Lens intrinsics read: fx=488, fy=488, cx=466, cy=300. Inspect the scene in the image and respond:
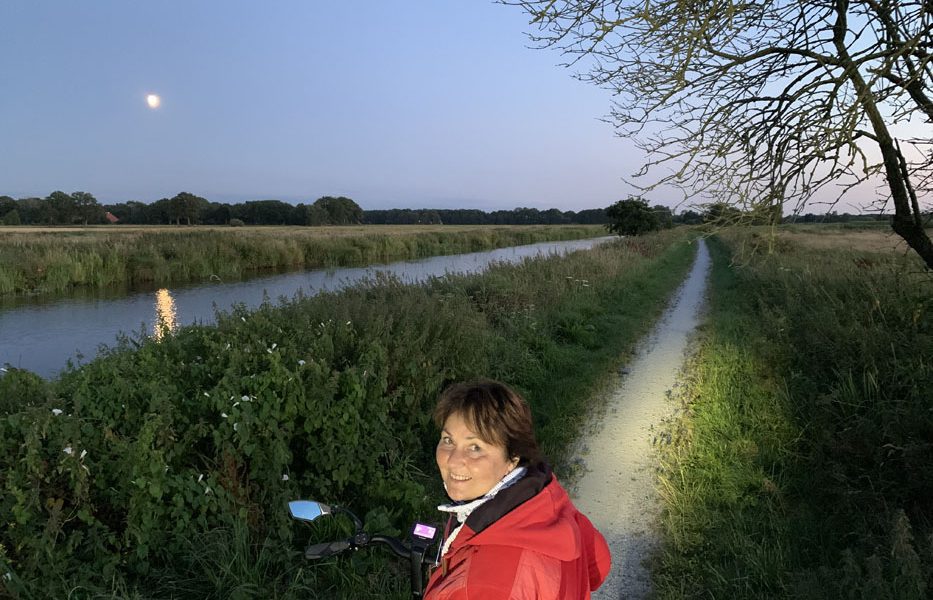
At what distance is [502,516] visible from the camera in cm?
132

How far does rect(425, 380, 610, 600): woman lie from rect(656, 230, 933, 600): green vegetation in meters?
1.90

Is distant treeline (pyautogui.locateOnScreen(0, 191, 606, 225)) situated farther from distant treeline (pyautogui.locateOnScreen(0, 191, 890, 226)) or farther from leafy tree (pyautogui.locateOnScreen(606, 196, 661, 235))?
leafy tree (pyautogui.locateOnScreen(606, 196, 661, 235))

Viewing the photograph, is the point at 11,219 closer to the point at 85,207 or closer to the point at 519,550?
the point at 85,207

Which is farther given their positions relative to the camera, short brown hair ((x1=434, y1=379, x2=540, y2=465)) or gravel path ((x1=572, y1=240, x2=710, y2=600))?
gravel path ((x1=572, y1=240, x2=710, y2=600))

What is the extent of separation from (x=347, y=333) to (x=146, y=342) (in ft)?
6.10

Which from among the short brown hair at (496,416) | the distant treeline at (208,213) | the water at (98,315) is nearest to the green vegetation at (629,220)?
the water at (98,315)

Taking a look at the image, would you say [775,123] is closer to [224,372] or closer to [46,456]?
[224,372]

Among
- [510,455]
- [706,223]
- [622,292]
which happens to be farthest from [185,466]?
[622,292]

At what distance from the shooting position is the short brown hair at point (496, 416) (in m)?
1.65

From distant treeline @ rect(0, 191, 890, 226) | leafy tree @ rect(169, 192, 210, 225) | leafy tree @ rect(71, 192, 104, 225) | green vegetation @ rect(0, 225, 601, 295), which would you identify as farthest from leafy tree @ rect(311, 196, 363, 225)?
green vegetation @ rect(0, 225, 601, 295)

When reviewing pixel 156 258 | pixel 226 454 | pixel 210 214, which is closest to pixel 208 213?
pixel 210 214

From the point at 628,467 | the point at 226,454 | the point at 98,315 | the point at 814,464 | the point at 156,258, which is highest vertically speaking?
the point at 156,258

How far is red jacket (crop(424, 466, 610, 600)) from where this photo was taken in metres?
1.22

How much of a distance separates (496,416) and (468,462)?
177 mm
